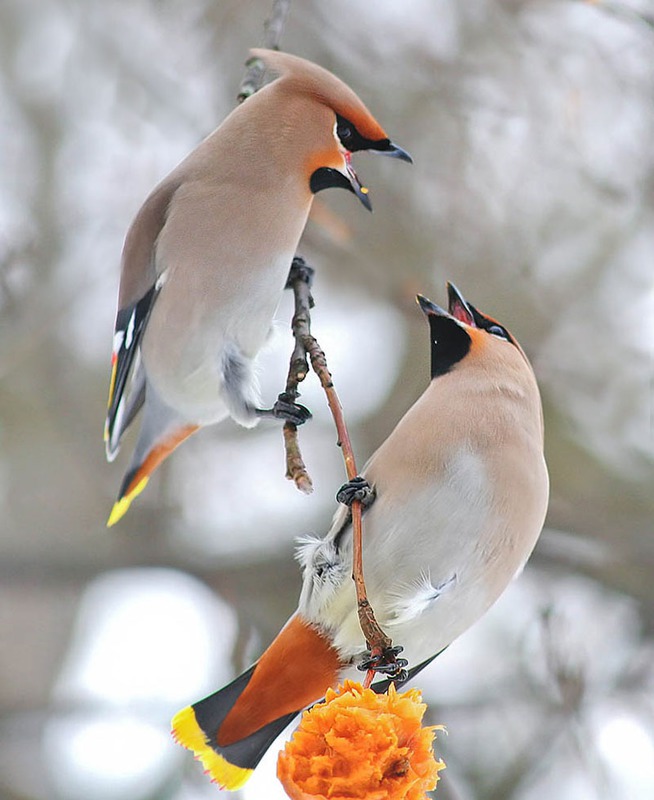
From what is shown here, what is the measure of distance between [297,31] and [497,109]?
721mm

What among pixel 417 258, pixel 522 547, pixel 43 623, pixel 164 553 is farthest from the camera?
pixel 43 623

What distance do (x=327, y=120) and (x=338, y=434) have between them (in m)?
0.82

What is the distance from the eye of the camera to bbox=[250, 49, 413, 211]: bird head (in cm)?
208

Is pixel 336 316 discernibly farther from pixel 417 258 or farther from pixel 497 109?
pixel 497 109

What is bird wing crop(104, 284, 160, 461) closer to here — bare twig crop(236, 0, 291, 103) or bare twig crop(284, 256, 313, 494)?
bare twig crop(284, 256, 313, 494)

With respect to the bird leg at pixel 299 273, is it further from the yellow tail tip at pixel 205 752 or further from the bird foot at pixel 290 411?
the yellow tail tip at pixel 205 752

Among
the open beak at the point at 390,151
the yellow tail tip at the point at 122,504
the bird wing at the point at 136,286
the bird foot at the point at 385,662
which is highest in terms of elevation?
the bird wing at the point at 136,286

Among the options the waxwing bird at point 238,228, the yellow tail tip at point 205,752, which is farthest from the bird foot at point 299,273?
the yellow tail tip at point 205,752

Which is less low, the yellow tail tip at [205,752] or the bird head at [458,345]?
the bird head at [458,345]

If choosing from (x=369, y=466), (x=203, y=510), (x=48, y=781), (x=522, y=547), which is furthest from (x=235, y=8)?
(x=48, y=781)

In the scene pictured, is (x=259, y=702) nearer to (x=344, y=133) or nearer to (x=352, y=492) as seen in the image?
(x=352, y=492)

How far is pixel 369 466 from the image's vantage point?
2.16 m

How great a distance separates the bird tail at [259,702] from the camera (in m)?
2.04

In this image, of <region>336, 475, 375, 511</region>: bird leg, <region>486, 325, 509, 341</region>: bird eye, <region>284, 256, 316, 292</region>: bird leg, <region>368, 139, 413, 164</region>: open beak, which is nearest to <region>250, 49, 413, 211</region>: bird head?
<region>368, 139, 413, 164</region>: open beak
